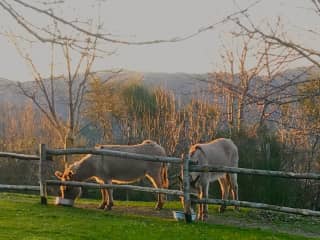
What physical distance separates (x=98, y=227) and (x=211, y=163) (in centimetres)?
413

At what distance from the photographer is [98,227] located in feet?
28.7

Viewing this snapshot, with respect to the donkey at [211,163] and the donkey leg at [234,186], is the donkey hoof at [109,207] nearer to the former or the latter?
the donkey at [211,163]

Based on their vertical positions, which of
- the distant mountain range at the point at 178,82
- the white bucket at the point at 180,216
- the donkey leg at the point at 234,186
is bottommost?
the white bucket at the point at 180,216

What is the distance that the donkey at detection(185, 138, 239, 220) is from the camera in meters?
11.1

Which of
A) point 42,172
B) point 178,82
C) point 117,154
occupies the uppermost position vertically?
point 178,82

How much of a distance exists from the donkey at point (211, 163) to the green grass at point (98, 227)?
853 mm

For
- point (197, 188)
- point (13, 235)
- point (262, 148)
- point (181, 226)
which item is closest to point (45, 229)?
point (13, 235)

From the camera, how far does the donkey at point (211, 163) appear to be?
36.3 ft

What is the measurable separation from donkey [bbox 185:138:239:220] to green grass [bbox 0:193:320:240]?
2.80ft

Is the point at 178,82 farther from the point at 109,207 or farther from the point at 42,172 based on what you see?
the point at 42,172

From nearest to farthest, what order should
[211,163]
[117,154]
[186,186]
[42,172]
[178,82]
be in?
[186,186] < [117,154] < [42,172] < [211,163] < [178,82]

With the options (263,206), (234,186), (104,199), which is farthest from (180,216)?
(234,186)

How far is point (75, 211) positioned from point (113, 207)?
168 cm

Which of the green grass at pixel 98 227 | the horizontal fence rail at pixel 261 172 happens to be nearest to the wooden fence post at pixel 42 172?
the green grass at pixel 98 227
